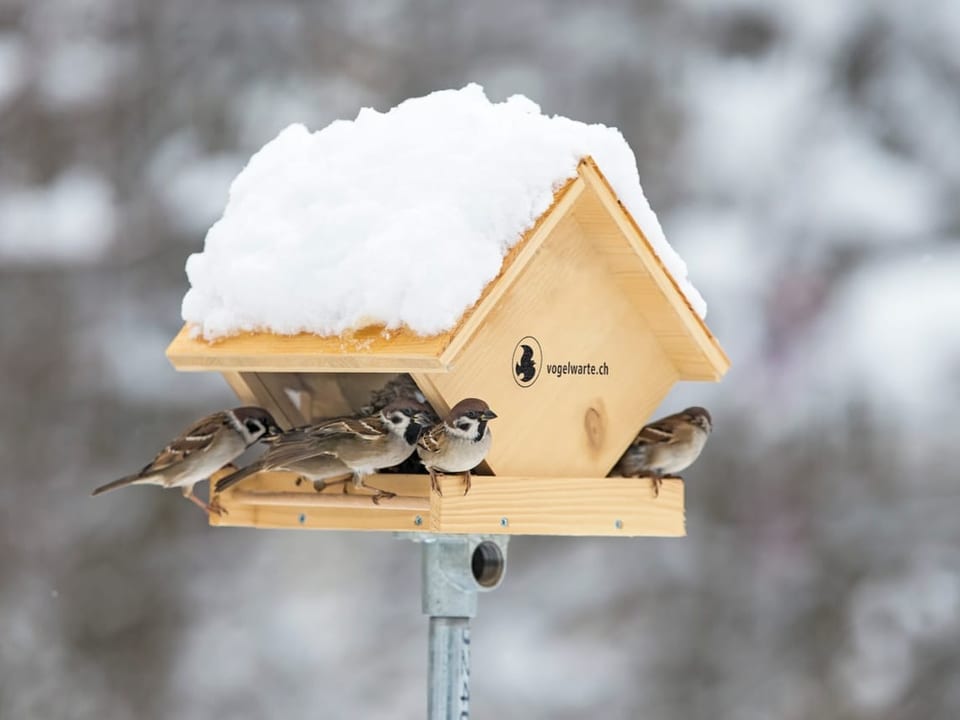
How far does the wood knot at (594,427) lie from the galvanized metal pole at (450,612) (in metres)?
0.33

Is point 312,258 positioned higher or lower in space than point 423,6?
lower

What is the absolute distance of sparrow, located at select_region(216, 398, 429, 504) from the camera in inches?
131

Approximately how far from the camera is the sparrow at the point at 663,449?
364 cm

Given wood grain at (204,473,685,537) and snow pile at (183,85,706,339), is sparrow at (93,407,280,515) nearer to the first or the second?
wood grain at (204,473,685,537)

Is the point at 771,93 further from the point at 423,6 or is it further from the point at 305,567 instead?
the point at 305,567

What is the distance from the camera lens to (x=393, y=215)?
10.9 ft

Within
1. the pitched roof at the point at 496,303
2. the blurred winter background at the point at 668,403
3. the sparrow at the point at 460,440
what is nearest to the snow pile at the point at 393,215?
the pitched roof at the point at 496,303

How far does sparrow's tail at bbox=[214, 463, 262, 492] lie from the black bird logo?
2.15ft

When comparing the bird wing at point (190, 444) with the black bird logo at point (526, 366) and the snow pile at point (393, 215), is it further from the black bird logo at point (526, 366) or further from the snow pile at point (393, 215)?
the black bird logo at point (526, 366)

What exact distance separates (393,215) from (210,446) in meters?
0.82

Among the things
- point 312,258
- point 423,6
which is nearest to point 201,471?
point 312,258

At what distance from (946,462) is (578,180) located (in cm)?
392

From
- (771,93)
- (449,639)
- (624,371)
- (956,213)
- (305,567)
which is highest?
(771,93)

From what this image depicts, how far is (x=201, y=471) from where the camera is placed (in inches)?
147
